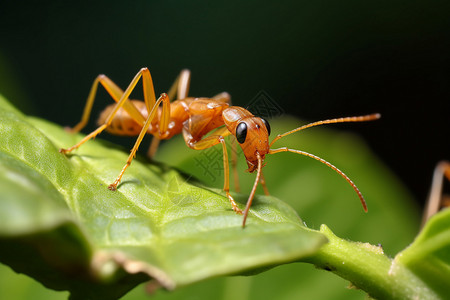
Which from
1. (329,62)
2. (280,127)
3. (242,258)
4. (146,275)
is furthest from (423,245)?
(329,62)

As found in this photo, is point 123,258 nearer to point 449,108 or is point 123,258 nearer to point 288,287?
point 288,287

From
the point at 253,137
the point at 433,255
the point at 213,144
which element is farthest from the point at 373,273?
the point at 213,144

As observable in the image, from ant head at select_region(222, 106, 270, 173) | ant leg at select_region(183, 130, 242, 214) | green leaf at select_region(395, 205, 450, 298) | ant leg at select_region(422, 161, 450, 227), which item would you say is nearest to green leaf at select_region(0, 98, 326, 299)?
green leaf at select_region(395, 205, 450, 298)

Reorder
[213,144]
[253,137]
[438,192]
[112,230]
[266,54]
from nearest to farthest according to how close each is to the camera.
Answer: [112,230] < [253,137] < [213,144] < [438,192] < [266,54]

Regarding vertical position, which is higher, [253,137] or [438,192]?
[253,137]

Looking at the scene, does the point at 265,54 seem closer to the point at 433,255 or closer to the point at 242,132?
the point at 242,132

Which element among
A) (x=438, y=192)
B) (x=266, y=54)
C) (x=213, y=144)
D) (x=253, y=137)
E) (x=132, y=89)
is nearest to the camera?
(x=253, y=137)

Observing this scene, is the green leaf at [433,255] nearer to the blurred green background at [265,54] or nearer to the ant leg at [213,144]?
the ant leg at [213,144]
